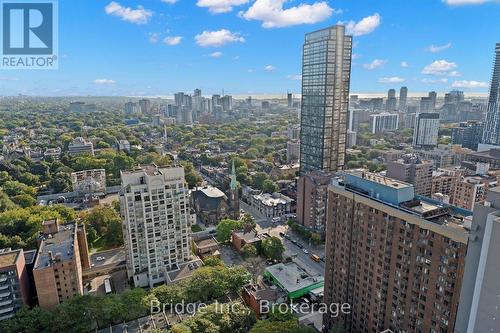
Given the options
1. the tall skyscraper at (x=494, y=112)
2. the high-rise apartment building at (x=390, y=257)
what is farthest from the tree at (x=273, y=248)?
the tall skyscraper at (x=494, y=112)

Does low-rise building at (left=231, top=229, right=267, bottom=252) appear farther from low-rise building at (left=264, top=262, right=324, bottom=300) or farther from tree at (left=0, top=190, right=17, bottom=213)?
tree at (left=0, top=190, right=17, bottom=213)

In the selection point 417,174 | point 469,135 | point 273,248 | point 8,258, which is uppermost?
point 469,135

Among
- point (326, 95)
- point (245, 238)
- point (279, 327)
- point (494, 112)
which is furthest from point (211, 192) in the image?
point (494, 112)

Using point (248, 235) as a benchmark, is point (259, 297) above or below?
below

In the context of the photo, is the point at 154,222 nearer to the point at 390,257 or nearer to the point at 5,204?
the point at 390,257

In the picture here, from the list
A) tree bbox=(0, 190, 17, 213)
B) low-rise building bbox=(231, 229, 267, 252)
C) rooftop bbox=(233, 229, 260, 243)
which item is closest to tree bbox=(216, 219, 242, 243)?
low-rise building bbox=(231, 229, 267, 252)

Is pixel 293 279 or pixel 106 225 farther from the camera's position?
pixel 106 225

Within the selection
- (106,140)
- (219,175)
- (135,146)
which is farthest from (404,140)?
(106,140)

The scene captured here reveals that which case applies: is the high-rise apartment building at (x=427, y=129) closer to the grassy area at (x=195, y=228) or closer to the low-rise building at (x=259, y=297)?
the grassy area at (x=195, y=228)
